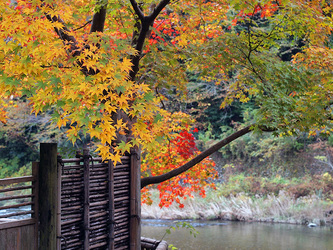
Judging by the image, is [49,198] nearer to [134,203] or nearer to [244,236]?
[134,203]

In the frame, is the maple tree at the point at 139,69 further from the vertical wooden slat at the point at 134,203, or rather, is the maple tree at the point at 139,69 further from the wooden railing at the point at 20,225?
the wooden railing at the point at 20,225

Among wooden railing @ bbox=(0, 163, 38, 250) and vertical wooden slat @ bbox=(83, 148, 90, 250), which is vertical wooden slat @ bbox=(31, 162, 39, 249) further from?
vertical wooden slat @ bbox=(83, 148, 90, 250)

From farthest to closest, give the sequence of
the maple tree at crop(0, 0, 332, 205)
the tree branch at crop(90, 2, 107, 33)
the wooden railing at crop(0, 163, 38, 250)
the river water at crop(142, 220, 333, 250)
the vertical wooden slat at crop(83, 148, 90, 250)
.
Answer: the river water at crop(142, 220, 333, 250) < the tree branch at crop(90, 2, 107, 33) < the vertical wooden slat at crop(83, 148, 90, 250) < the maple tree at crop(0, 0, 332, 205) < the wooden railing at crop(0, 163, 38, 250)

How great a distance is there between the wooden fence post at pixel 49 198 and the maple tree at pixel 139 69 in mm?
423

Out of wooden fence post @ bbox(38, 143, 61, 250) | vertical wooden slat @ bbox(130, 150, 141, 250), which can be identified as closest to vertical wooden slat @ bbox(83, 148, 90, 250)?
wooden fence post @ bbox(38, 143, 61, 250)

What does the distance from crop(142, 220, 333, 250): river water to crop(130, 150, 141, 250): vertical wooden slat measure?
4.81m

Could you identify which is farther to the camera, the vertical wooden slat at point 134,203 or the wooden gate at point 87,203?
the vertical wooden slat at point 134,203

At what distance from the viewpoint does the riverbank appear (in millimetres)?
12180

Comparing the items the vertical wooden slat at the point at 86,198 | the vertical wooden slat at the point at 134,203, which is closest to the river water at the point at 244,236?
the vertical wooden slat at the point at 134,203

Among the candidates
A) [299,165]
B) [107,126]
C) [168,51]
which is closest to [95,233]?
[107,126]

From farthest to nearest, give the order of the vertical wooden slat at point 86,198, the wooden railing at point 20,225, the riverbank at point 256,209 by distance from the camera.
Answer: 1. the riverbank at point 256,209
2. the vertical wooden slat at point 86,198
3. the wooden railing at point 20,225

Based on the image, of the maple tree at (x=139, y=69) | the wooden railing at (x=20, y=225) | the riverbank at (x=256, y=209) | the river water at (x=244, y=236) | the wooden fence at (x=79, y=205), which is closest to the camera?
the wooden railing at (x=20, y=225)

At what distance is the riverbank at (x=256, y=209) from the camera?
1218 centimetres

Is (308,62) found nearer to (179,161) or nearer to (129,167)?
(179,161)
